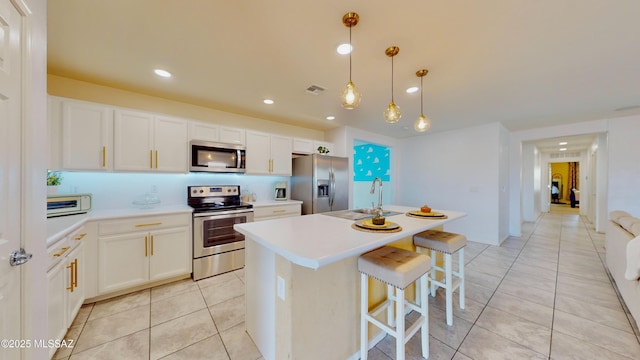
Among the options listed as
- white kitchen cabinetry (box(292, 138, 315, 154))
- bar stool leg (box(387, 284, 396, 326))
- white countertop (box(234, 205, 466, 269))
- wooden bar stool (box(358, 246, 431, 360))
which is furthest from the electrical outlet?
white kitchen cabinetry (box(292, 138, 315, 154))

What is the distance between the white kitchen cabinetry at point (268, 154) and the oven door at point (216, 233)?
2.74 feet

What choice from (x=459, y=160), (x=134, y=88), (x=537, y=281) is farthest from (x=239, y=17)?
(x=459, y=160)

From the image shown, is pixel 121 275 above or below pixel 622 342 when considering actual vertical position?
above

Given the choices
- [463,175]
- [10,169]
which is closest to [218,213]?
[10,169]

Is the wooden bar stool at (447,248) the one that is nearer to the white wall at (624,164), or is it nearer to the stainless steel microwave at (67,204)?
the stainless steel microwave at (67,204)

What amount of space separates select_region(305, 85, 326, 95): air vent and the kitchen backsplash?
1861mm

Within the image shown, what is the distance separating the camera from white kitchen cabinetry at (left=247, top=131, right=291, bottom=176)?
3.58 meters

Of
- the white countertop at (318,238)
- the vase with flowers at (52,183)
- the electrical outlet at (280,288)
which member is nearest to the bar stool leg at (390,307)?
the white countertop at (318,238)

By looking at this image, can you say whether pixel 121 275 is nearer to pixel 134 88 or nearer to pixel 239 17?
pixel 134 88

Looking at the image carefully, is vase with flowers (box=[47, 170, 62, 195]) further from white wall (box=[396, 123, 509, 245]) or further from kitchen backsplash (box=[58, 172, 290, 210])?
white wall (box=[396, 123, 509, 245])

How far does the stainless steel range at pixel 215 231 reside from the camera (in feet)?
9.11

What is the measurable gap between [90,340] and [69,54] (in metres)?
2.52

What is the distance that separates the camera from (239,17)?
1.58 m

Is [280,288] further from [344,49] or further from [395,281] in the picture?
[344,49]
